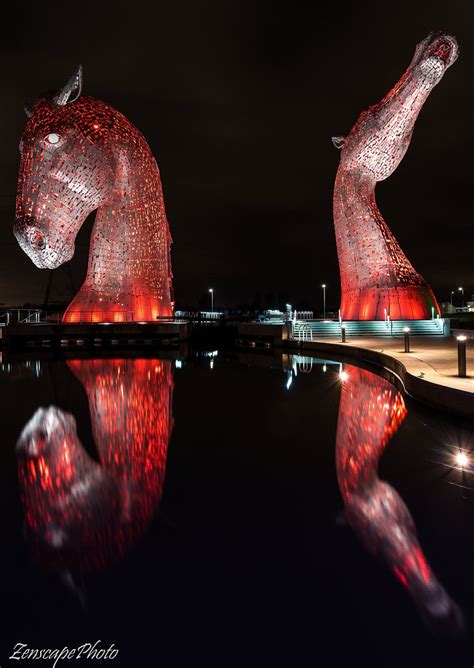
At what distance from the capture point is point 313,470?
487cm

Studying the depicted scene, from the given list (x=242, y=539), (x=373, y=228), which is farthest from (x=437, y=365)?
(x=373, y=228)

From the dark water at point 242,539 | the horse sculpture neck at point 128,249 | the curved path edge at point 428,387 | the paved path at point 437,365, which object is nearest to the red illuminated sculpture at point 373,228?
the paved path at point 437,365

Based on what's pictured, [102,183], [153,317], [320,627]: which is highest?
[102,183]

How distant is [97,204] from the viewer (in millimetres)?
18219

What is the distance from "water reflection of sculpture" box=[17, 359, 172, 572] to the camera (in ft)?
10.9

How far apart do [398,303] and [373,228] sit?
316 centimetres

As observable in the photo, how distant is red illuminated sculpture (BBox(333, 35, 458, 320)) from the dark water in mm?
13509

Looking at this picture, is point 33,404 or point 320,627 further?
point 33,404

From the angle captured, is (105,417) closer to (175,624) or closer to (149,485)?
(149,485)

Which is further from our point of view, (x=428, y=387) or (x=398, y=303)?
(x=398, y=303)

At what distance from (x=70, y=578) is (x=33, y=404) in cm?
613

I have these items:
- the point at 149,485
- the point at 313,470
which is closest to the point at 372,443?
the point at 313,470

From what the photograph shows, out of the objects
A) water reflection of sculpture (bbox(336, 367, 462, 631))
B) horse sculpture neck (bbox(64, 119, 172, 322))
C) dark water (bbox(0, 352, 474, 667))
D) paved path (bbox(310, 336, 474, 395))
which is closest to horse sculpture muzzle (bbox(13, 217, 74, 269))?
horse sculpture neck (bbox(64, 119, 172, 322))

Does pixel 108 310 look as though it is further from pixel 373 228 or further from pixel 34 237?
pixel 373 228
